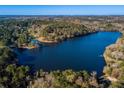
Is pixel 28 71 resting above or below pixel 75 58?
below

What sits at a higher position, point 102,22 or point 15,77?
point 102,22

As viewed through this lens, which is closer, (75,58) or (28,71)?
(28,71)

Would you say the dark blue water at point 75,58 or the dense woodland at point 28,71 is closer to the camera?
the dense woodland at point 28,71

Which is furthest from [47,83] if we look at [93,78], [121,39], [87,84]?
[121,39]

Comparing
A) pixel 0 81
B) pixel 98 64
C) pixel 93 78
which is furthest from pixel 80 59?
pixel 0 81

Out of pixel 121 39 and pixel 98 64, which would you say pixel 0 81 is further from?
pixel 121 39

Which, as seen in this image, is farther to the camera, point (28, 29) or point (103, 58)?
point (28, 29)

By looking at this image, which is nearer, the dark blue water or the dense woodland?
the dense woodland

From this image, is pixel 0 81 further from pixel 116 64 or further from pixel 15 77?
pixel 116 64
